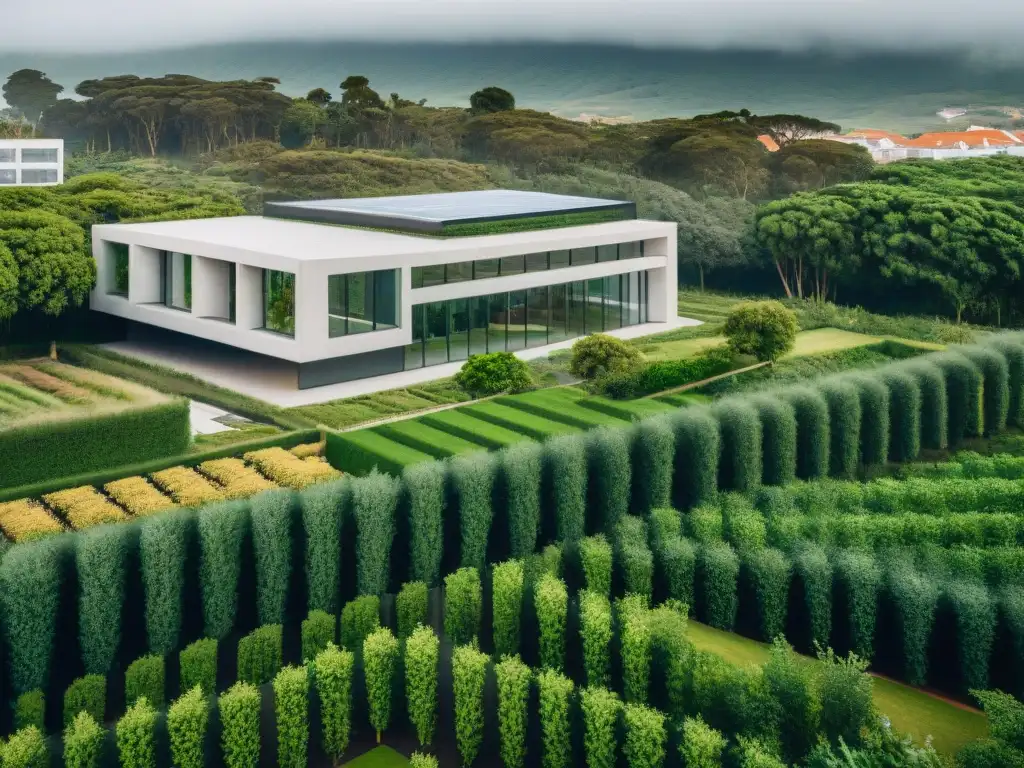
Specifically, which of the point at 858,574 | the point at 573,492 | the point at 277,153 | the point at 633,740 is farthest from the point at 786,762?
the point at 277,153

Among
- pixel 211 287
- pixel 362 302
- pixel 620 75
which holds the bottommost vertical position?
pixel 362 302

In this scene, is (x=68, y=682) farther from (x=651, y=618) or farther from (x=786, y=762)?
(x=786, y=762)

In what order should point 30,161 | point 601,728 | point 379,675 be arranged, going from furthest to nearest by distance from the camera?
point 30,161
point 379,675
point 601,728

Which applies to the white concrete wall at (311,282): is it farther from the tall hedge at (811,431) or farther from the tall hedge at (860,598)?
the tall hedge at (860,598)

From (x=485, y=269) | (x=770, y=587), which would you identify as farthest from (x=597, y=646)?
(x=485, y=269)

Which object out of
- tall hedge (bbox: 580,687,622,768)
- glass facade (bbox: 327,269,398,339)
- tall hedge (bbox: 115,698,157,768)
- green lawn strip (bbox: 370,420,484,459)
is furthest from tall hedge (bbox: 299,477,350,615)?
glass facade (bbox: 327,269,398,339)

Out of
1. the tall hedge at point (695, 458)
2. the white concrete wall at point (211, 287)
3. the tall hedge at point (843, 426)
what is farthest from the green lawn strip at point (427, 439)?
the white concrete wall at point (211, 287)

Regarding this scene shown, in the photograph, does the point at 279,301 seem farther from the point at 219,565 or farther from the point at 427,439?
the point at 219,565

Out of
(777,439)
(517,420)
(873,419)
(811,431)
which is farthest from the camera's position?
(873,419)
